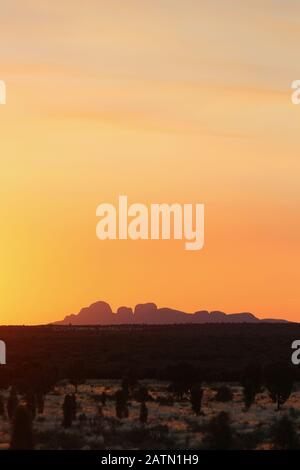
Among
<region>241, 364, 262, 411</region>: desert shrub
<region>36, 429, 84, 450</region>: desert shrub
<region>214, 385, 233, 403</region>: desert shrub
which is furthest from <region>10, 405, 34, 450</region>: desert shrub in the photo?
<region>214, 385, 233, 403</region>: desert shrub

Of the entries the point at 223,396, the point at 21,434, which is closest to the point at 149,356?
the point at 223,396

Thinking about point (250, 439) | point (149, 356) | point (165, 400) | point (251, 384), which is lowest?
point (250, 439)

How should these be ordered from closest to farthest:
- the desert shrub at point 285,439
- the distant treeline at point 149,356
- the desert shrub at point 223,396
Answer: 1. the desert shrub at point 285,439
2. the desert shrub at point 223,396
3. the distant treeline at point 149,356

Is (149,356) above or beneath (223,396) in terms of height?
above

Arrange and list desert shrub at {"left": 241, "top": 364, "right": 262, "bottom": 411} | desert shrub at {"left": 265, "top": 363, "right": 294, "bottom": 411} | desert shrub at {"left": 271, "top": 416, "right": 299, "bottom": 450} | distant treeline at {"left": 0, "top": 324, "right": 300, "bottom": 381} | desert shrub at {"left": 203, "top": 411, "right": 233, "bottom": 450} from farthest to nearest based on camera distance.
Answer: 1. distant treeline at {"left": 0, "top": 324, "right": 300, "bottom": 381}
2. desert shrub at {"left": 265, "top": 363, "right": 294, "bottom": 411}
3. desert shrub at {"left": 241, "top": 364, "right": 262, "bottom": 411}
4. desert shrub at {"left": 271, "top": 416, "right": 299, "bottom": 450}
5. desert shrub at {"left": 203, "top": 411, "right": 233, "bottom": 450}

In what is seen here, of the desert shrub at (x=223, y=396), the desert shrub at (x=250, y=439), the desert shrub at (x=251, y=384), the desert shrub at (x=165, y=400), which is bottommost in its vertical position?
the desert shrub at (x=250, y=439)

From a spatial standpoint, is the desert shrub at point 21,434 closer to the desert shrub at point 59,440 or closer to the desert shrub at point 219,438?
the desert shrub at point 59,440

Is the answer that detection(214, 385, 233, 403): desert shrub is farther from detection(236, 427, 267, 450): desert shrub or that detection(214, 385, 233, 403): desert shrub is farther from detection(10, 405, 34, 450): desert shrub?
detection(10, 405, 34, 450): desert shrub

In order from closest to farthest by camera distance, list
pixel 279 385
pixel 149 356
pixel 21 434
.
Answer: pixel 21 434, pixel 279 385, pixel 149 356

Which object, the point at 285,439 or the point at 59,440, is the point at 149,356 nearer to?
the point at 59,440

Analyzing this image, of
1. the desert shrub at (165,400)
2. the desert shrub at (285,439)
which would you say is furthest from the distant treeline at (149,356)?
the desert shrub at (285,439)

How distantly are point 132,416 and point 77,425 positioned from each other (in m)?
4.52

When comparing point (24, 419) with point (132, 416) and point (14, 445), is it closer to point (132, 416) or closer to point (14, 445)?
point (14, 445)

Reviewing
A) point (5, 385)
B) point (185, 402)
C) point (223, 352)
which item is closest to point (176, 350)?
point (223, 352)
